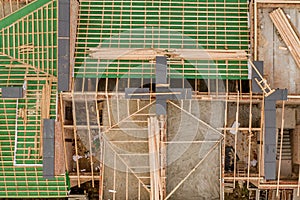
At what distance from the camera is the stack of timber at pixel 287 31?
19.1m

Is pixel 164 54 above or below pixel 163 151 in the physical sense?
above

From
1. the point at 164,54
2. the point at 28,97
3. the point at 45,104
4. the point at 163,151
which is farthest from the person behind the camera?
the point at 164,54

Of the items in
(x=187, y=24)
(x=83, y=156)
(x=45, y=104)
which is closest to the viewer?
(x=45, y=104)

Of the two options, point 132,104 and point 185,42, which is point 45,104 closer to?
point 132,104

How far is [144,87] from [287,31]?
7.57 m

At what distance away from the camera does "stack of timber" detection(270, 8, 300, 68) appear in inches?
750

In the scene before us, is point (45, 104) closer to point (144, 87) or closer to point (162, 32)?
point (144, 87)

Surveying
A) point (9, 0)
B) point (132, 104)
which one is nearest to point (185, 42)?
point (132, 104)

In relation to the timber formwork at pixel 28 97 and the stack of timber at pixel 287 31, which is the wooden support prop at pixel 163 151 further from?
the stack of timber at pixel 287 31

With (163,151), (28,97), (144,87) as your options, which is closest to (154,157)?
(163,151)

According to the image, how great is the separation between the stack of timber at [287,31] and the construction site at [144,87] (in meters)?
0.05

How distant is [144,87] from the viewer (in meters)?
19.3

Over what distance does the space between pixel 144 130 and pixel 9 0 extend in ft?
32.2

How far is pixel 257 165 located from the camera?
20.8m
